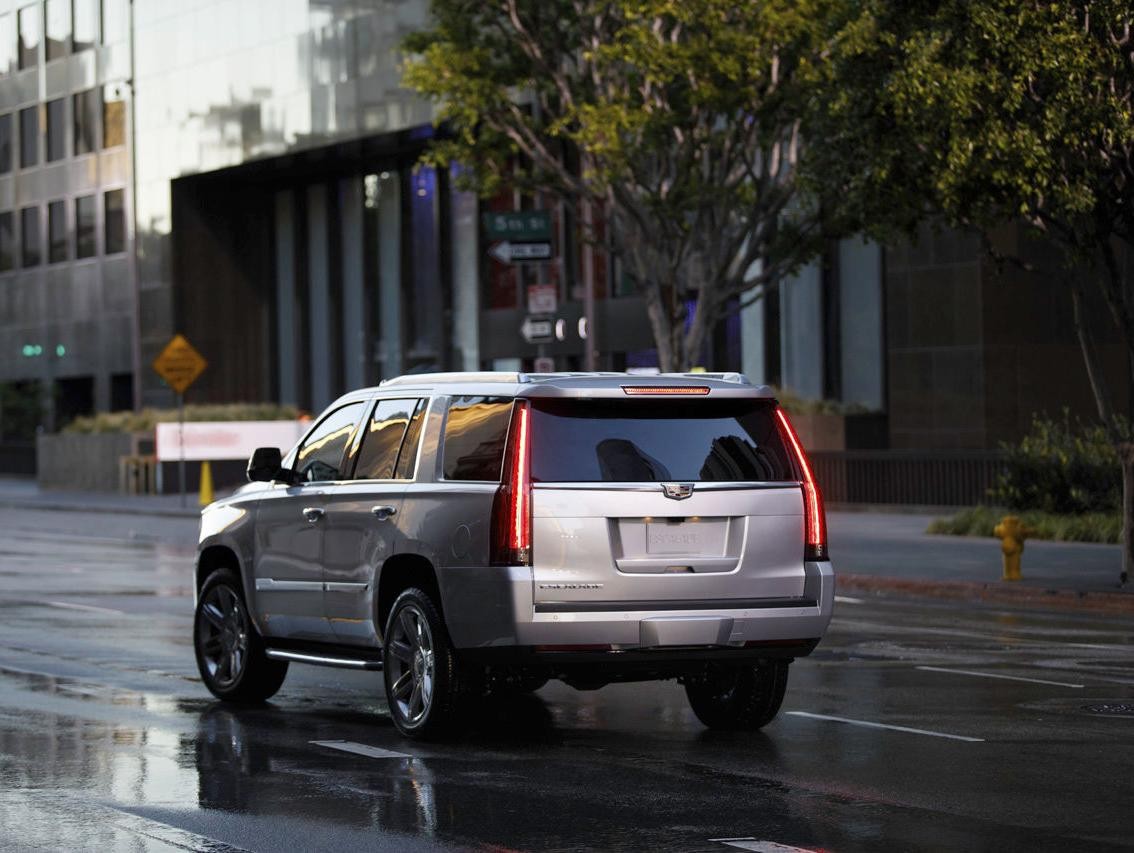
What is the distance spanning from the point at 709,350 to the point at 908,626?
2649 centimetres

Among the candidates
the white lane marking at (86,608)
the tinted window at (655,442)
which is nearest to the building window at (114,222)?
the white lane marking at (86,608)

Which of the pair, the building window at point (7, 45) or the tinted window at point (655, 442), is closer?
the tinted window at point (655, 442)

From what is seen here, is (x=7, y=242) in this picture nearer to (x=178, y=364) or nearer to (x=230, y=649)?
(x=178, y=364)

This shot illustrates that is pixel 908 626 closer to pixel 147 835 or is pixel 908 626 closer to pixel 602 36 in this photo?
pixel 147 835

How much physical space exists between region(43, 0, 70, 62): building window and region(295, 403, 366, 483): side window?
56.5 meters

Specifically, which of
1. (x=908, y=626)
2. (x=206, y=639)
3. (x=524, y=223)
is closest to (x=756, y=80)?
(x=524, y=223)

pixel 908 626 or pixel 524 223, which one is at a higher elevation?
pixel 524 223

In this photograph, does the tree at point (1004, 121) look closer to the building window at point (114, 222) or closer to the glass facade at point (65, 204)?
the glass facade at point (65, 204)

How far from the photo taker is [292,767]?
10352 mm

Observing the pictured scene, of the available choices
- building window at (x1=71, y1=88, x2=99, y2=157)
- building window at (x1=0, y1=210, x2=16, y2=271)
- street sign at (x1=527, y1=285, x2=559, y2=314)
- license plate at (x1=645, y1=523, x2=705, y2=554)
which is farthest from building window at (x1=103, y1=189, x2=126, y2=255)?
license plate at (x1=645, y1=523, x2=705, y2=554)

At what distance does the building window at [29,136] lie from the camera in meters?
69.1

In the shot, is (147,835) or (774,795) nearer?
(147,835)

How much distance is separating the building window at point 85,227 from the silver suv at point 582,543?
56.1 meters

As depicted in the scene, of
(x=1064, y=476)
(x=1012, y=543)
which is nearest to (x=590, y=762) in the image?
(x=1012, y=543)
